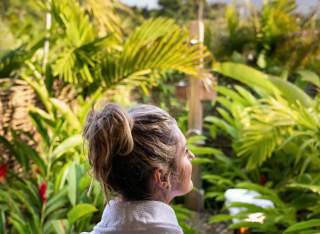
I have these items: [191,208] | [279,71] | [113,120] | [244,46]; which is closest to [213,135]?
[191,208]

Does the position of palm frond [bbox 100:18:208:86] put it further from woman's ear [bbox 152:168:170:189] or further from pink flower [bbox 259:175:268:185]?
woman's ear [bbox 152:168:170:189]

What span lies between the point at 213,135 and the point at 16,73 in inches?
72.9

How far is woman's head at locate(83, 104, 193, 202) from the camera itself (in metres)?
0.98

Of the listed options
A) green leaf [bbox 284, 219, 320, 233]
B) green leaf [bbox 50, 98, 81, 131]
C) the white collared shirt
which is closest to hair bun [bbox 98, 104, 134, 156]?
the white collared shirt

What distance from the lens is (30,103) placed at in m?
3.39

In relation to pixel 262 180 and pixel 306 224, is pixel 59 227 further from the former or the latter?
pixel 262 180

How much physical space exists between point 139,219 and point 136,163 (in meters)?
0.12

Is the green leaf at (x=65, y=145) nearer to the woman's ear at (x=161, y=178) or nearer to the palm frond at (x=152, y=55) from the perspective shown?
the palm frond at (x=152, y=55)

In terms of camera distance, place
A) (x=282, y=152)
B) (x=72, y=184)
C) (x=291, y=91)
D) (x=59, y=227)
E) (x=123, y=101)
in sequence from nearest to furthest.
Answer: (x=59, y=227), (x=72, y=184), (x=291, y=91), (x=282, y=152), (x=123, y=101)

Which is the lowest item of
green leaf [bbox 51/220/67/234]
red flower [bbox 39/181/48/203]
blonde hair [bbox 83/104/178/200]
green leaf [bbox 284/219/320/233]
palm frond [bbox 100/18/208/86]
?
green leaf [bbox 284/219/320/233]

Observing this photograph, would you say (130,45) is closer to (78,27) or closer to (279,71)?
(78,27)

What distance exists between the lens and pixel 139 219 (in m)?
0.95

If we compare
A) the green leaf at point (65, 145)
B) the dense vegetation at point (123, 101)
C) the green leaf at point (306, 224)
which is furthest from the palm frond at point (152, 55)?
the green leaf at point (306, 224)

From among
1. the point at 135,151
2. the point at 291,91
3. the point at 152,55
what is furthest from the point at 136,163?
the point at 291,91
